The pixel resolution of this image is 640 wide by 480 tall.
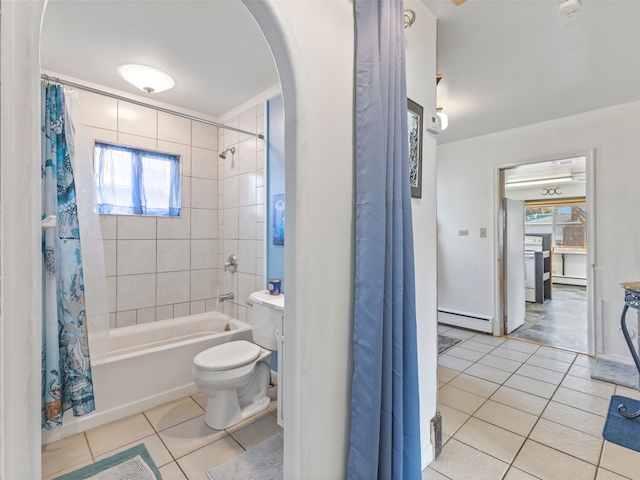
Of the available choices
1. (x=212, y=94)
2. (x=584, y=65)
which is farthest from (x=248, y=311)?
(x=584, y=65)

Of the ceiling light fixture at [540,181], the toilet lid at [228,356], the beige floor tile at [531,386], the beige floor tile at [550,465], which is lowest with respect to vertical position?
the beige floor tile at [550,465]

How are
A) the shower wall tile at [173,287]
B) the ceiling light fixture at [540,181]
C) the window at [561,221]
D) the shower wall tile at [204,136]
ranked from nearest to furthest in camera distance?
the shower wall tile at [173,287]
the shower wall tile at [204,136]
the ceiling light fixture at [540,181]
the window at [561,221]

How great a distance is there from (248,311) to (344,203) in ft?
6.71

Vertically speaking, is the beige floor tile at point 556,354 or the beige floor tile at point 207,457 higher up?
the beige floor tile at point 556,354

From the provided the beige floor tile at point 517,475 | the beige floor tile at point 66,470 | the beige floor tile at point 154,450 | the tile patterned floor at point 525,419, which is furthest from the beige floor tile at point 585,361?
the beige floor tile at point 66,470

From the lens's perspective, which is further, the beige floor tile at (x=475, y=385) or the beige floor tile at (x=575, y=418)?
the beige floor tile at (x=475, y=385)

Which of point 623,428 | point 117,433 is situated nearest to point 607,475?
point 623,428

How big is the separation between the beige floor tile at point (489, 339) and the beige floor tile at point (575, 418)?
1274 mm

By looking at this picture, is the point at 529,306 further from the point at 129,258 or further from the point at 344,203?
the point at 129,258

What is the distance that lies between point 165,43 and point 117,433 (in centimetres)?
255

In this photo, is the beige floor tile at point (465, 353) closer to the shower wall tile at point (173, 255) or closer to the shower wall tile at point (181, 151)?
the shower wall tile at point (173, 255)

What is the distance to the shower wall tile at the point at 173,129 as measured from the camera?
2.90 m

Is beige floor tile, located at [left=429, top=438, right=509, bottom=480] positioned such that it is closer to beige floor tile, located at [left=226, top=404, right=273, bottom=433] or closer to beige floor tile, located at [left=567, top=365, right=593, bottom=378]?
beige floor tile, located at [left=226, top=404, right=273, bottom=433]

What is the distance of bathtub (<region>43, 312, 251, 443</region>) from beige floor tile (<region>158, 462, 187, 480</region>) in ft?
2.32
